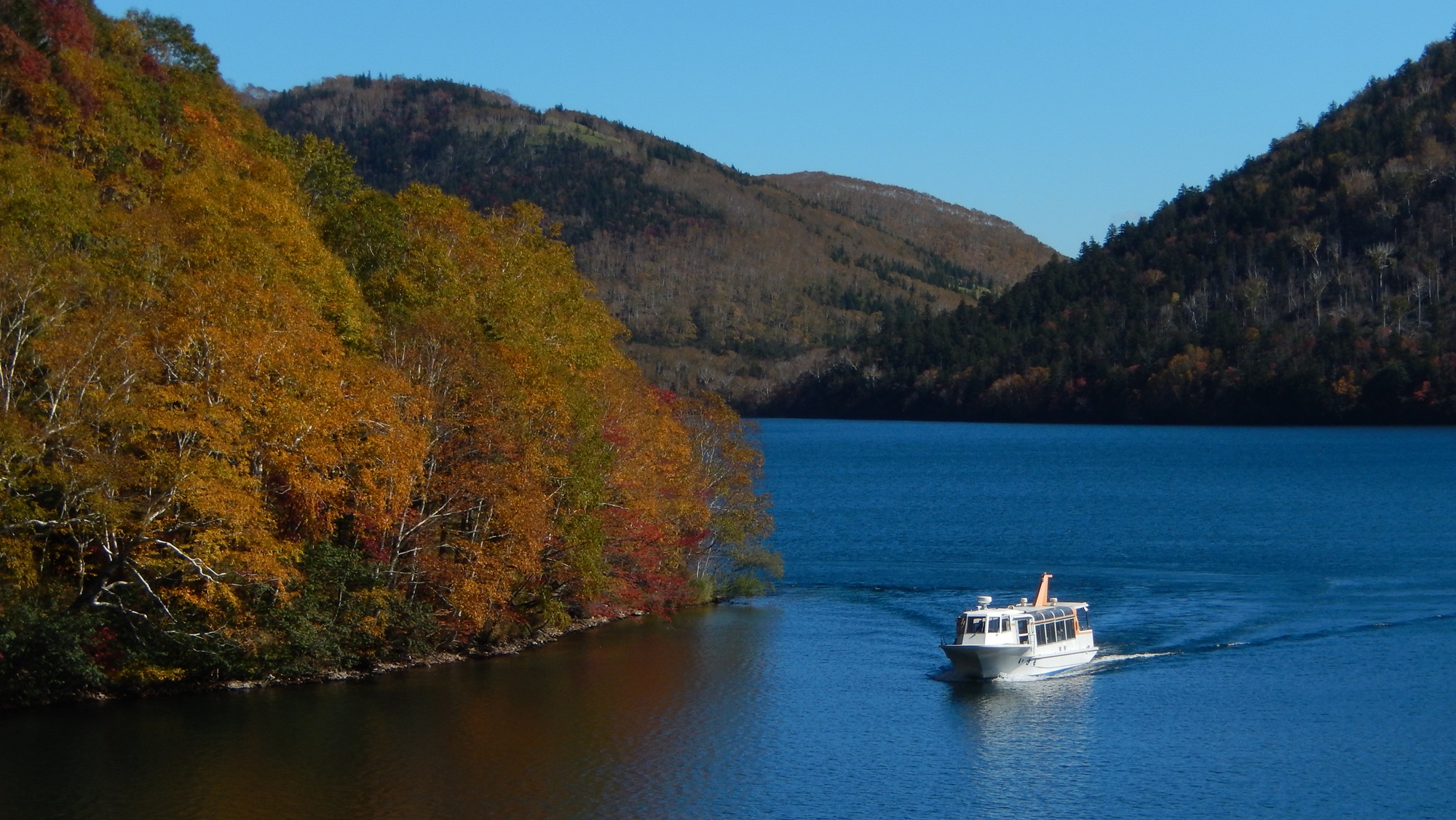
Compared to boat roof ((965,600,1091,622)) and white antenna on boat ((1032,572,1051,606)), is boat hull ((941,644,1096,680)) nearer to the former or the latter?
boat roof ((965,600,1091,622))

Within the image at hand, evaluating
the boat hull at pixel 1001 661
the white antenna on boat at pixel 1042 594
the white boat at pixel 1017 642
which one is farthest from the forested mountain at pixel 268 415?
the white antenna on boat at pixel 1042 594

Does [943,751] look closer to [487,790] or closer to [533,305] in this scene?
[487,790]

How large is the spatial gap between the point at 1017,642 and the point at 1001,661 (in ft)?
3.58

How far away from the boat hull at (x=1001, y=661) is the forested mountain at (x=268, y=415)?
15957mm

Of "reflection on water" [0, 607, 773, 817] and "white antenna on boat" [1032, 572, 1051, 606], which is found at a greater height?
"white antenna on boat" [1032, 572, 1051, 606]

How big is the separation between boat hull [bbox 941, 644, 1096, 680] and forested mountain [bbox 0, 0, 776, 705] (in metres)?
16.0

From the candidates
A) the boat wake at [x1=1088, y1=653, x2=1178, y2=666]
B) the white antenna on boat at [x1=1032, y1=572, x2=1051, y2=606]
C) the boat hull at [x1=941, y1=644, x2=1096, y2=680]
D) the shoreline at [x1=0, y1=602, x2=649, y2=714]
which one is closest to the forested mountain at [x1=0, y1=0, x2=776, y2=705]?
the shoreline at [x1=0, y1=602, x2=649, y2=714]

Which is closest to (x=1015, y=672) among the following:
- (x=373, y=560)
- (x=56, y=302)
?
(x=373, y=560)

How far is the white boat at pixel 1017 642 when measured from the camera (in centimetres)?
5216

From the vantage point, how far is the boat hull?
5191 cm

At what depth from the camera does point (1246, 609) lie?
6406 centimetres

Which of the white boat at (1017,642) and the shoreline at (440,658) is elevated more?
the white boat at (1017,642)

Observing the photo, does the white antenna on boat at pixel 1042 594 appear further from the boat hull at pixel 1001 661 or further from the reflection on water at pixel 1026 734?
the reflection on water at pixel 1026 734

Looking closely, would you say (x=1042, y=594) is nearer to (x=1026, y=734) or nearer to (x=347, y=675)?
(x=1026, y=734)
